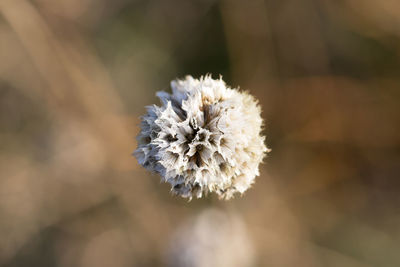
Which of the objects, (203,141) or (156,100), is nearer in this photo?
(203,141)

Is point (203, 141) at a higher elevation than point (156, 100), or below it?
below

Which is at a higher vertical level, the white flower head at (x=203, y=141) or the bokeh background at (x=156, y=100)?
the bokeh background at (x=156, y=100)

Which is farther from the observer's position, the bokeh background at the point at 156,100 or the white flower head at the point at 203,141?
the bokeh background at the point at 156,100
